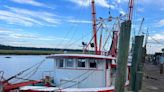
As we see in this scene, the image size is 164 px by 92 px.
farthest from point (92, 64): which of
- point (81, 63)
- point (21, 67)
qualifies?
point (21, 67)

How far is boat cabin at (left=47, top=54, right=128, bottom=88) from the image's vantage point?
61.0ft

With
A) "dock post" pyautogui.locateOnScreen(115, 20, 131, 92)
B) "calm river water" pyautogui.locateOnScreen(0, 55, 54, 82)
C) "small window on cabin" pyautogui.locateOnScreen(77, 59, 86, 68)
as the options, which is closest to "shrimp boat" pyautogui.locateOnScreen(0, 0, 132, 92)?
"small window on cabin" pyautogui.locateOnScreen(77, 59, 86, 68)

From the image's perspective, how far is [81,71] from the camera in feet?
61.1

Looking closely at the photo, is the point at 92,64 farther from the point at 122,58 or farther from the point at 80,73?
the point at 122,58

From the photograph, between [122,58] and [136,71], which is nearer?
[122,58]

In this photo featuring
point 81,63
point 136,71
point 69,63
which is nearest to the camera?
point 136,71

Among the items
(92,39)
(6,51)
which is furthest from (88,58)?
(6,51)

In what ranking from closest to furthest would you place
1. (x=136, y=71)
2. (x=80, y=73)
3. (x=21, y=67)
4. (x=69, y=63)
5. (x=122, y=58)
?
(x=122, y=58)
(x=136, y=71)
(x=80, y=73)
(x=69, y=63)
(x=21, y=67)

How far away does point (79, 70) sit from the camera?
18.6 m

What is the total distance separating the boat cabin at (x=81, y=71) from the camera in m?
18.6

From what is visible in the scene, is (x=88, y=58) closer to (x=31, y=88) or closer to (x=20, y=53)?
(x=31, y=88)

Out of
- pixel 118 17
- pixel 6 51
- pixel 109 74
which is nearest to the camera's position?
pixel 109 74

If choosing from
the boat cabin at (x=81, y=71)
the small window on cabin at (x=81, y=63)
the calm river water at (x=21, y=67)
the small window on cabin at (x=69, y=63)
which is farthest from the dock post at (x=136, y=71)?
the calm river water at (x=21, y=67)

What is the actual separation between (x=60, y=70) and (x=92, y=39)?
13.8ft
